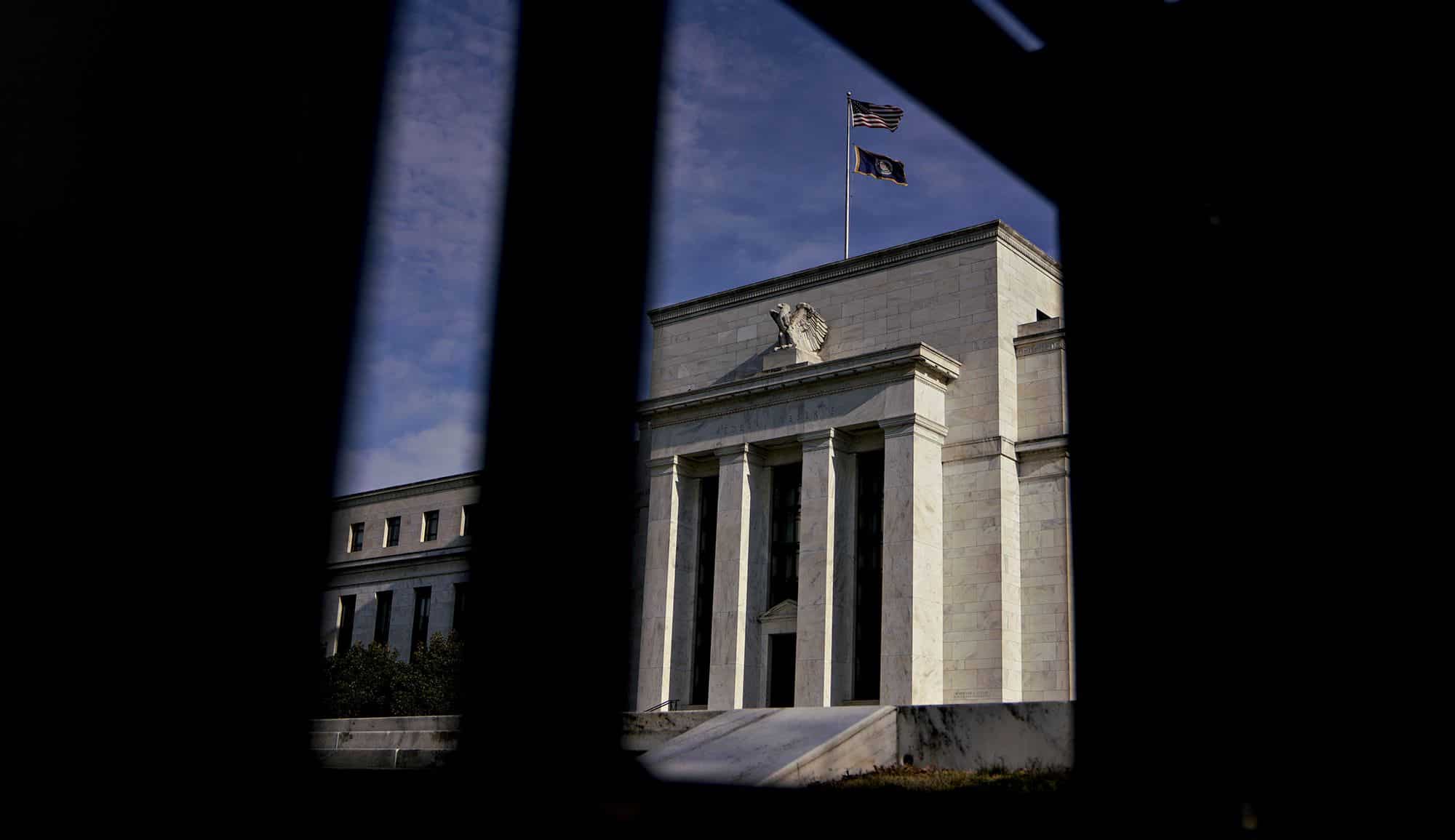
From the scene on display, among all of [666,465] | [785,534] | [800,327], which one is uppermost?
[800,327]

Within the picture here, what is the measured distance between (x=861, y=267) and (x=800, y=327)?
2679 millimetres

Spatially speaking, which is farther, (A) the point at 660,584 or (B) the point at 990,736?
(A) the point at 660,584

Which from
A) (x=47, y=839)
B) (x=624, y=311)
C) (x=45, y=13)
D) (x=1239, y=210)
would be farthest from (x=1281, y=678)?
(x=45, y=13)

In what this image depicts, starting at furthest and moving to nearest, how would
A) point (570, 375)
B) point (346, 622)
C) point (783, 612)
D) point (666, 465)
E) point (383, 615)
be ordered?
point (346, 622) < point (383, 615) < point (666, 465) < point (783, 612) < point (570, 375)

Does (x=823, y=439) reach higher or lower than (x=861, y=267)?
lower

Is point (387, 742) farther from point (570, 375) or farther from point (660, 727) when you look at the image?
point (570, 375)

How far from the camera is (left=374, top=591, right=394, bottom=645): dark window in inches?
2122

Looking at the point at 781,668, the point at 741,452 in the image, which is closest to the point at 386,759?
the point at 781,668

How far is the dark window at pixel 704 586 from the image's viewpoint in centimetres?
3784

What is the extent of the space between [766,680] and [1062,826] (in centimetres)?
3322

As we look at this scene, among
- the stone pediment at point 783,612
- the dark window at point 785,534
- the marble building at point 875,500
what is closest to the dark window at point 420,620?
the marble building at point 875,500

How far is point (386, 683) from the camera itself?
45.7m

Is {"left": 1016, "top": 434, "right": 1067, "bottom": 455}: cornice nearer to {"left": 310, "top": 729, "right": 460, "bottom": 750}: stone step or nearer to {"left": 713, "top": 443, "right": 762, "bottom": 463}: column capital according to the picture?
{"left": 713, "top": 443, "right": 762, "bottom": 463}: column capital

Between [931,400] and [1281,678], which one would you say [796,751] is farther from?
[931,400]
